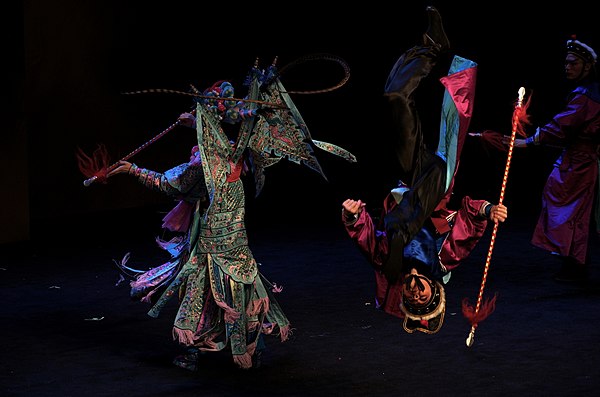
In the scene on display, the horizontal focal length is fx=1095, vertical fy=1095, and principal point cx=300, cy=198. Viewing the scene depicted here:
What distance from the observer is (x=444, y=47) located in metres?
3.65

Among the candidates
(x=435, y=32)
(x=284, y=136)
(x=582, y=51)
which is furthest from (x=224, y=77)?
(x=435, y=32)

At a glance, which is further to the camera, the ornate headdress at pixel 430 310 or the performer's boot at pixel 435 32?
the ornate headdress at pixel 430 310

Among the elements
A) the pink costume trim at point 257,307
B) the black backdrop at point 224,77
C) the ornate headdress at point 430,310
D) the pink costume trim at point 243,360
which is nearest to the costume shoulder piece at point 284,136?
the pink costume trim at point 257,307

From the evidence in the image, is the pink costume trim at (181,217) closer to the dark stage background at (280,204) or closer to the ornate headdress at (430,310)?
the dark stage background at (280,204)

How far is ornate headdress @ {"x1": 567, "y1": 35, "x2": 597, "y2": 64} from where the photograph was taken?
20.4 feet

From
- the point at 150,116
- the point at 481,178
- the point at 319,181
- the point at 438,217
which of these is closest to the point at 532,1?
the point at 481,178


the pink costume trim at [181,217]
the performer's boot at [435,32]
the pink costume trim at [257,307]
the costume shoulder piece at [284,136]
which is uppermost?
the performer's boot at [435,32]

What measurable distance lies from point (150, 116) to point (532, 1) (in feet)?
11.5

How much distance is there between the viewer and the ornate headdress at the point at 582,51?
6.22 metres

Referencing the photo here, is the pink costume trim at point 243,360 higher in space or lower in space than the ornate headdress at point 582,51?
lower

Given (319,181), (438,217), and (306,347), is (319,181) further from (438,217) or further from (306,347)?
(438,217)

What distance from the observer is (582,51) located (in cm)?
623

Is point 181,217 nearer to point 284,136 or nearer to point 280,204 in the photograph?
point 284,136

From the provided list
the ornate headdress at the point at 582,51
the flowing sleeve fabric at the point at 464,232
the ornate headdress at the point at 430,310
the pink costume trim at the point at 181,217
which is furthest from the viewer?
the ornate headdress at the point at 582,51
